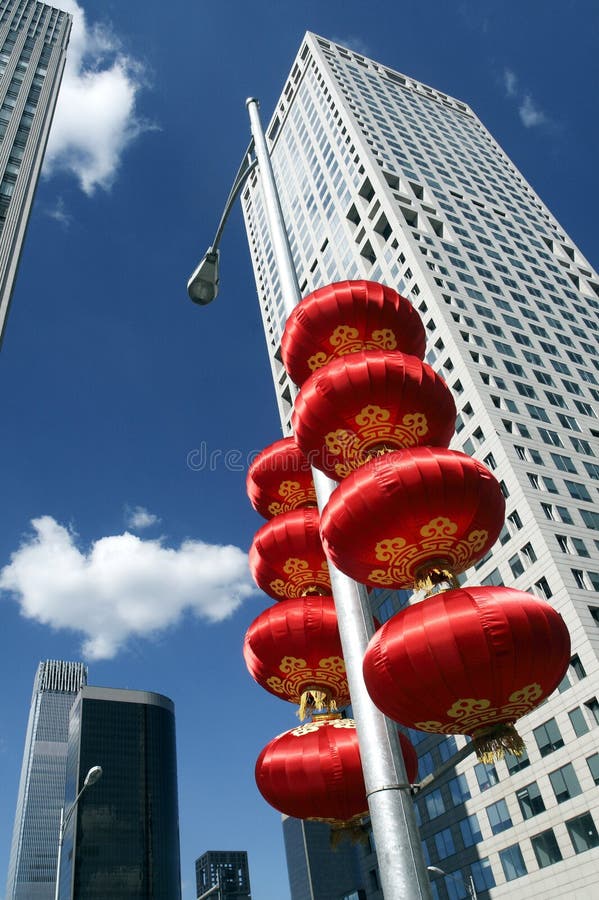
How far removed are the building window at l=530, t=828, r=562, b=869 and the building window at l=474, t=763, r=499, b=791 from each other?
440 centimetres

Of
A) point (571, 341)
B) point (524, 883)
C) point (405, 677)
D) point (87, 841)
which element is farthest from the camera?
point (87, 841)

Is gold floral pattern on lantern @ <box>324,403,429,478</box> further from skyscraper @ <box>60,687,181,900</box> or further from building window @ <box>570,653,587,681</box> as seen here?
skyscraper @ <box>60,687,181,900</box>

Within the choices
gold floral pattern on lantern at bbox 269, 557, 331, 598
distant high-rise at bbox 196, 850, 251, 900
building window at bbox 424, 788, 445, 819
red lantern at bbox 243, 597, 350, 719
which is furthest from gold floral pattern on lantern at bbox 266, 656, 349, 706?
distant high-rise at bbox 196, 850, 251, 900

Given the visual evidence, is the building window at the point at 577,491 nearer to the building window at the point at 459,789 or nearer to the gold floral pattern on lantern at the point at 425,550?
the building window at the point at 459,789

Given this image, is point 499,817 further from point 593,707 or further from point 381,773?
point 381,773

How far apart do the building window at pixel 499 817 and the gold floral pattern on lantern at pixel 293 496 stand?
129 feet

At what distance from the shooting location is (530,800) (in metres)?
39.2

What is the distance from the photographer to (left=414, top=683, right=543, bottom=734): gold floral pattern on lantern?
6.14 metres

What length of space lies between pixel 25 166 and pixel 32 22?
95.0 feet

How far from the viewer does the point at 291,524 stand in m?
9.05

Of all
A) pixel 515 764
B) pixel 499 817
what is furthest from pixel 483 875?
pixel 515 764

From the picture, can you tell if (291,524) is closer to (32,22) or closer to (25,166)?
(25,166)

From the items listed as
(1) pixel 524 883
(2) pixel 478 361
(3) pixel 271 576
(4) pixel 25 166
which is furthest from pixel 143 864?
(3) pixel 271 576

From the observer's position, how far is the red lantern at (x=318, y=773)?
7.21 m
